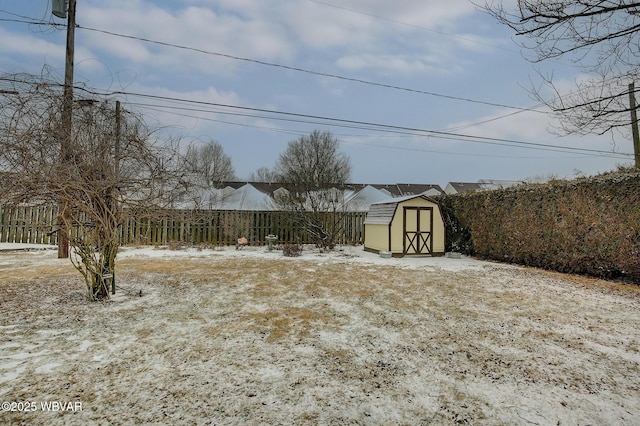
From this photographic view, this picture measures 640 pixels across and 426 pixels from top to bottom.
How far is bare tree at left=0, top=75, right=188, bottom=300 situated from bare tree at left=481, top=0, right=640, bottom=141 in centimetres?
443

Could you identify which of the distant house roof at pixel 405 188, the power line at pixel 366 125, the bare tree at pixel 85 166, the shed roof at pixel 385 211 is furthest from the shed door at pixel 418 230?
the distant house roof at pixel 405 188

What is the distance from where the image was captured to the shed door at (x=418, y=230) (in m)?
9.28

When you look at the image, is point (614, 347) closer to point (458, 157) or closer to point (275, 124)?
point (275, 124)

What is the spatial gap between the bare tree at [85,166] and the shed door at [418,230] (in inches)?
275

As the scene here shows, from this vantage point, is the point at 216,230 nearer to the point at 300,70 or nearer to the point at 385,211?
the point at 385,211

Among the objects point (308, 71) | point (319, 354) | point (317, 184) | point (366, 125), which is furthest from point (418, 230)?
point (319, 354)

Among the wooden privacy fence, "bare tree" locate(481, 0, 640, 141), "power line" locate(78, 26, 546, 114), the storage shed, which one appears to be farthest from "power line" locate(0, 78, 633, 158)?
"bare tree" locate(481, 0, 640, 141)

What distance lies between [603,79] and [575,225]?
4910 mm

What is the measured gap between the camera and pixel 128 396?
1860 mm

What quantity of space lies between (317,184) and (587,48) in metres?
8.53

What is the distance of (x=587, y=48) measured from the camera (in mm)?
2615

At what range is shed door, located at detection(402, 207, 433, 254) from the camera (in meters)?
9.28

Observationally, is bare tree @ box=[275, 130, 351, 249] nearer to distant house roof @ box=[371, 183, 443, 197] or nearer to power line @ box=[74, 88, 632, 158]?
power line @ box=[74, 88, 632, 158]

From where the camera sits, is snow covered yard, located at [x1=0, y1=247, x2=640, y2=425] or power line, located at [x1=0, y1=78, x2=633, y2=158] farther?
power line, located at [x1=0, y1=78, x2=633, y2=158]
